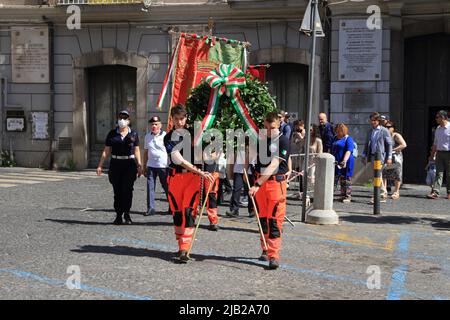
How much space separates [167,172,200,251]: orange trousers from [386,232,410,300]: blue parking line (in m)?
2.26

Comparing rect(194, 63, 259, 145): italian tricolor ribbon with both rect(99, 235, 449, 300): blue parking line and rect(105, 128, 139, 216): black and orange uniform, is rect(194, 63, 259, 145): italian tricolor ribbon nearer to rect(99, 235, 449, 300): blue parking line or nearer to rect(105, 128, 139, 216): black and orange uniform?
rect(99, 235, 449, 300): blue parking line

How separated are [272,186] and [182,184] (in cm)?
103

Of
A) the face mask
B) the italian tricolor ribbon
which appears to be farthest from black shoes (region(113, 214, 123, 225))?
the italian tricolor ribbon

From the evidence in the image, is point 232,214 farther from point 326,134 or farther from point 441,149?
point 441,149

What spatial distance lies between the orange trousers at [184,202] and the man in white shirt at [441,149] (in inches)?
293

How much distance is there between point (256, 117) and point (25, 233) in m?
3.52

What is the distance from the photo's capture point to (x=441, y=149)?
13.3 meters

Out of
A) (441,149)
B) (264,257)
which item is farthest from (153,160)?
(441,149)

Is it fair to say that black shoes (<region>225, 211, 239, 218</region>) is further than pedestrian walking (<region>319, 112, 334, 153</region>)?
No

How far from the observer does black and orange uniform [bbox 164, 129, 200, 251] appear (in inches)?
287

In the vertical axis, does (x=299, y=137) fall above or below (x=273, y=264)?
above

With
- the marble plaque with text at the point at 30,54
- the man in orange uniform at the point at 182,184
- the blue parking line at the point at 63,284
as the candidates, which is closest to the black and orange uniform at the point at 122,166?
the man in orange uniform at the point at 182,184

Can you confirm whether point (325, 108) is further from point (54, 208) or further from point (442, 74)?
point (54, 208)
